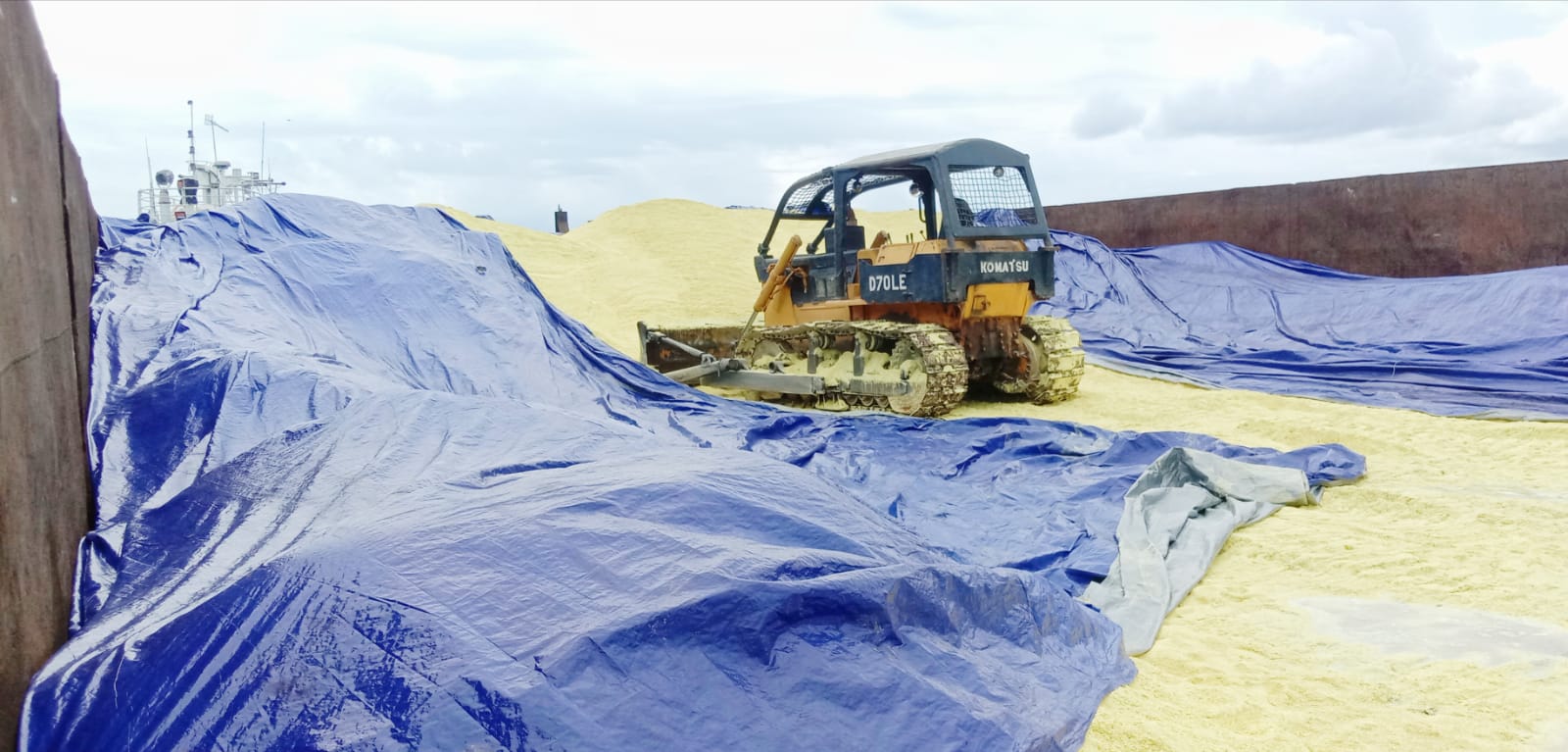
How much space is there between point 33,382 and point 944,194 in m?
6.02

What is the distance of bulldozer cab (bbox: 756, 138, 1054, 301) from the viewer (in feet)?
25.6

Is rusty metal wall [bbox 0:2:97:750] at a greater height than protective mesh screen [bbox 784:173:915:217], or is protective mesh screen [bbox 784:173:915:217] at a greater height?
protective mesh screen [bbox 784:173:915:217]

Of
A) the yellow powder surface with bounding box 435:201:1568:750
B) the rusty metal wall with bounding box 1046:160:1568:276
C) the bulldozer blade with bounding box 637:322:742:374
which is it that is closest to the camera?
the yellow powder surface with bounding box 435:201:1568:750

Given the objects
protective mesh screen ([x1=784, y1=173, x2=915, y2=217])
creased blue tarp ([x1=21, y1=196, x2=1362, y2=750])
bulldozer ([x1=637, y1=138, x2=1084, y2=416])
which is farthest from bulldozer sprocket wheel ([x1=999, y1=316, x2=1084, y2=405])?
creased blue tarp ([x1=21, y1=196, x2=1362, y2=750])

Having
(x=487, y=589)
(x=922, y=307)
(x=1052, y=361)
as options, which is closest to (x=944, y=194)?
(x=922, y=307)

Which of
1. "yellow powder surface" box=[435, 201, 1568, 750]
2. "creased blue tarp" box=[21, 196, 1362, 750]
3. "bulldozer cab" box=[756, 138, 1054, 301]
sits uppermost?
"bulldozer cab" box=[756, 138, 1054, 301]

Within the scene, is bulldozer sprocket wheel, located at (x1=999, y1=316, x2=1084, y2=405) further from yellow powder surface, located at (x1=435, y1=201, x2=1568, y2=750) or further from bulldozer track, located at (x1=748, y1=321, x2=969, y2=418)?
bulldozer track, located at (x1=748, y1=321, x2=969, y2=418)

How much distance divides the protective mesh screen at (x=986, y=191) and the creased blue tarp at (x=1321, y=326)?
2.80 metres

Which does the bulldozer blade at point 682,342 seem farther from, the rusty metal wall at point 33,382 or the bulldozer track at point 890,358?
the rusty metal wall at point 33,382

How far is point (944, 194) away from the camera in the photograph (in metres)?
7.71

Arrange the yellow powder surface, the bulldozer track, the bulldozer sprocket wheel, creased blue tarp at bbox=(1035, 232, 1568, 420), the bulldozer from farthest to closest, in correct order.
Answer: creased blue tarp at bbox=(1035, 232, 1568, 420) < the bulldozer sprocket wheel < the bulldozer < the bulldozer track < the yellow powder surface

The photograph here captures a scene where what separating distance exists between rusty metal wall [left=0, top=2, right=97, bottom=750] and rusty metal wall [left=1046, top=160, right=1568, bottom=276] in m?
14.5

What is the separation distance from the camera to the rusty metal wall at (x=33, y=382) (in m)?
2.38

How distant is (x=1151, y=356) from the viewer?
10.7 meters
